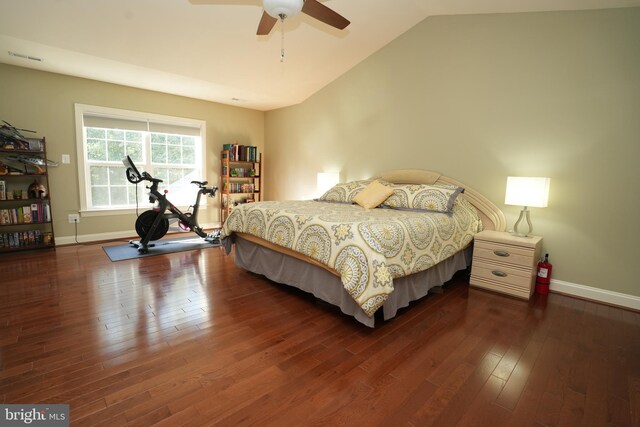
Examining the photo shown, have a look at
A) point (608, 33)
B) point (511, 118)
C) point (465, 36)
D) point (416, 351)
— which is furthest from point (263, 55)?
point (416, 351)

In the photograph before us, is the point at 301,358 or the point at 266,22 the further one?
the point at 266,22

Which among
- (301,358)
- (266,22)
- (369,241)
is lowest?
(301,358)

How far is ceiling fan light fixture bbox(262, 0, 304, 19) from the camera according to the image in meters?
2.00

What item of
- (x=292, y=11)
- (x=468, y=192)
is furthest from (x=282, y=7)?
(x=468, y=192)

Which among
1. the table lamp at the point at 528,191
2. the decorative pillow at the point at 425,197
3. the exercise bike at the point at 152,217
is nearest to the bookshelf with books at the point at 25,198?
the exercise bike at the point at 152,217

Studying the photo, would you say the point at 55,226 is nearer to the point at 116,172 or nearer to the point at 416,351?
the point at 116,172

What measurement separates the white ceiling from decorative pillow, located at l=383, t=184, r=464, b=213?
1905 millimetres

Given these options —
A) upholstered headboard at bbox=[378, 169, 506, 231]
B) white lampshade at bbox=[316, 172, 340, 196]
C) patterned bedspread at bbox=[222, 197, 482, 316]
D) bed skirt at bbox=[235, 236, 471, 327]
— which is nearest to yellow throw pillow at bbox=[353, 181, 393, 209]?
patterned bedspread at bbox=[222, 197, 482, 316]

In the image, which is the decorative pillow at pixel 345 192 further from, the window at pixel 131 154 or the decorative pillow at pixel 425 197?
the window at pixel 131 154

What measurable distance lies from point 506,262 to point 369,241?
65.9 inches

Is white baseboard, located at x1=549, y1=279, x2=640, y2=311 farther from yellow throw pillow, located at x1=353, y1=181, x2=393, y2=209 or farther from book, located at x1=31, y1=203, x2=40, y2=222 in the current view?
book, located at x1=31, y1=203, x2=40, y2=222

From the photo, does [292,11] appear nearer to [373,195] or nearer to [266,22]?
[266,22]

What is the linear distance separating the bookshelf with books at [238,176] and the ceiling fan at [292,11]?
3261 mm

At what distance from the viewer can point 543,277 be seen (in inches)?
117
